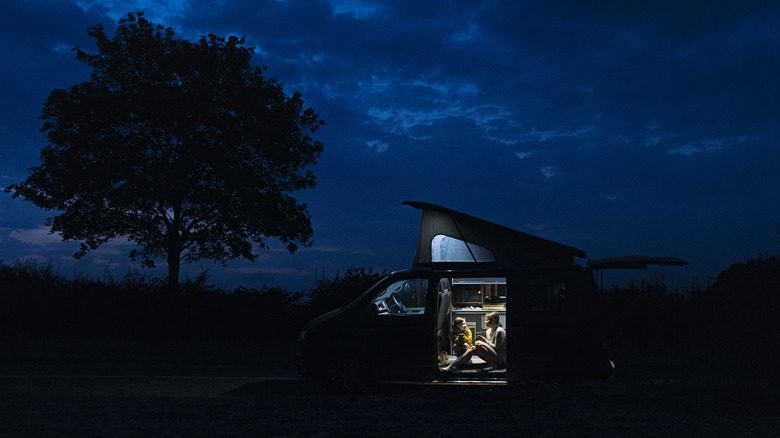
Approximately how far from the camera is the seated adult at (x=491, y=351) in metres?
10.3

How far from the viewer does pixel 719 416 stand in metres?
8.32

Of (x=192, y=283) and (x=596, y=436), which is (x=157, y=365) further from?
(x=596, y=436)

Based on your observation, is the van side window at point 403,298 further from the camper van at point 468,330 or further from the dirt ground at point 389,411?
the dirt ground at point 389,411

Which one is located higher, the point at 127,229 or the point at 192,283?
the point at 127,229

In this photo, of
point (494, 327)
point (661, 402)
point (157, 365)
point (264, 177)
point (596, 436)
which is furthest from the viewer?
point (264, 177)

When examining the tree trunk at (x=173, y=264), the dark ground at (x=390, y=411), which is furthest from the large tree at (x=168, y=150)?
the dark ground at (x=390, y=411)

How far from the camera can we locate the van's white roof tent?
1048cm

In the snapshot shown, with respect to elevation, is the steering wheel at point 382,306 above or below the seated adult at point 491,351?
above

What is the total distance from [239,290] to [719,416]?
1409cm

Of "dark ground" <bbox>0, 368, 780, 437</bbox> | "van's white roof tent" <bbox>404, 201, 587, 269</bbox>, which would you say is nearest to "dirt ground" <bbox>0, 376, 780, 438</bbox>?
"dark ground" <bbox>0, 368, 780, 437</bbox>

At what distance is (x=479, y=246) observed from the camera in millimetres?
10719

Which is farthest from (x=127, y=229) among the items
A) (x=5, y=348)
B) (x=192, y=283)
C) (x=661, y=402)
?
(x=661, y=402)

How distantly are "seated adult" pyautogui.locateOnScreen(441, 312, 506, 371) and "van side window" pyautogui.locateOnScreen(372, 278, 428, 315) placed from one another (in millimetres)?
961

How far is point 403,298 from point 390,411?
8.72 feet
